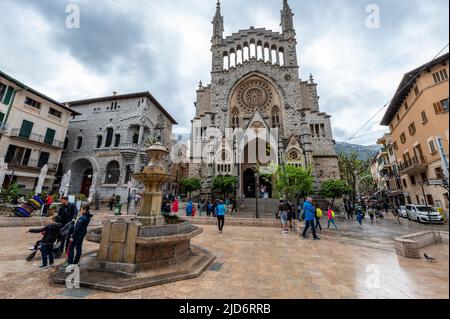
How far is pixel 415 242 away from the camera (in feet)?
16.9

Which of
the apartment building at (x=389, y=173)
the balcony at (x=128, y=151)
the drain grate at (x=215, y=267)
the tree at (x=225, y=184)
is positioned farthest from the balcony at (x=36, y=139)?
the apartment building at (x=389, y=173)

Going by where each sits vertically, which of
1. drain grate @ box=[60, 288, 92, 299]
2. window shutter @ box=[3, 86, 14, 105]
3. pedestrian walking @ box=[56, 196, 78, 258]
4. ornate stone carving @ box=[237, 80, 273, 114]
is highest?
ornate stone carving @ box=[237, 80, 273, 114]

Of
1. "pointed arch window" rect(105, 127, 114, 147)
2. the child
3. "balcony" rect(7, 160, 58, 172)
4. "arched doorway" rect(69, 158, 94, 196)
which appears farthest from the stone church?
the child

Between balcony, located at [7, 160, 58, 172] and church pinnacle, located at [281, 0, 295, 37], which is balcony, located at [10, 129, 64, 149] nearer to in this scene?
balcony, located at [7, 160, 58, 172]

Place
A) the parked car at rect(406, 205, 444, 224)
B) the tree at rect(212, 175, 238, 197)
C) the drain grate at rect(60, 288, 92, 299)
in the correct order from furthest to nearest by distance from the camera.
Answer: the tree at rect(212, 175, 238, 197)
the parked car at rect(406, 205, 444, 224)
the drain grate at rect(60, 288, 92, 299)

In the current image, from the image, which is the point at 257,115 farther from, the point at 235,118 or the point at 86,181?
the point at 86,181

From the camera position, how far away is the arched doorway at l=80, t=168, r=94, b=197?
25.0 meters

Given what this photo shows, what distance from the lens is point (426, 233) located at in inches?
272

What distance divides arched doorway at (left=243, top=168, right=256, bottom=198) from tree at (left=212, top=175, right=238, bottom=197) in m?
4.98

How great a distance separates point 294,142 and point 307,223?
1928cm

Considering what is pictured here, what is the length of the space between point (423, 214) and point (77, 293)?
74.8 ft

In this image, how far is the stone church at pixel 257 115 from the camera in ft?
83.0

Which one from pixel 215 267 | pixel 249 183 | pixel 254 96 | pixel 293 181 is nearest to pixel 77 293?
pixel 215 267
